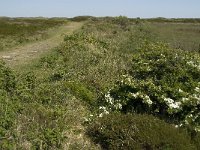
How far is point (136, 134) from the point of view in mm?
7309

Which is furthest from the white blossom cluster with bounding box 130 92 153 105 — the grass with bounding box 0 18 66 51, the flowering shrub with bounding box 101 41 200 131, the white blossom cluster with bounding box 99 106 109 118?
the grass with bounding box 0 18 66 51

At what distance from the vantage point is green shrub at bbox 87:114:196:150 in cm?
709

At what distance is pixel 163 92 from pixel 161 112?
17.6 inches

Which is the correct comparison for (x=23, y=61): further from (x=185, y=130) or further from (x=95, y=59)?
(x=185, y=130)

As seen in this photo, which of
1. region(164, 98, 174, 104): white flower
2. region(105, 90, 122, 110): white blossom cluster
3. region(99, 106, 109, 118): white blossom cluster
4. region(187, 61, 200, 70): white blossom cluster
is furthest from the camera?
region(187, 61, 200, 70): white blossom cluster

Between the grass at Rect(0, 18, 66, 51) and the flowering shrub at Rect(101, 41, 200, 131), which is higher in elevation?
the flowering shrub at Rect(101, 41, 200, 131)

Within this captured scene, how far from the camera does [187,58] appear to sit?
35.1ft

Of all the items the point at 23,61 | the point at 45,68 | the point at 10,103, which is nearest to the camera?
the point at 10,103

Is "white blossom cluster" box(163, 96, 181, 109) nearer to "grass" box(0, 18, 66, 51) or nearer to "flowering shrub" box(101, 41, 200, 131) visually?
"flowering shrub" box(101, 41, 200, 131)

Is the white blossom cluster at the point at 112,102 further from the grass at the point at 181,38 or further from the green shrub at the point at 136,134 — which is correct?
the grass at the point at 181,38

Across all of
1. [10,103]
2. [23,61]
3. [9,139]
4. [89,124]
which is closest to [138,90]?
[89,124]

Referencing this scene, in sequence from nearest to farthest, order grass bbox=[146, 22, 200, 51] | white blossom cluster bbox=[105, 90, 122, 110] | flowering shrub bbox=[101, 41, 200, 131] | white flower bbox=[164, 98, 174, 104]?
1. flowering shrub bbox=[101, 41, 200, 131]
2. white flower bbox=[164, 98, 174, 104]
3. white blossom cluster bbox=[105, 90, 122, 110]
4. grass bbox=[146, 22, 200, 51]

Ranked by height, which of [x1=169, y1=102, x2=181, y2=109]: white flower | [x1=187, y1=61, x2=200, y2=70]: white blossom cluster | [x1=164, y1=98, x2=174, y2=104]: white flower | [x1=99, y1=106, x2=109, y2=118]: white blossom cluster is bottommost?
[x1=99, y1=106, x2=109, y2=118]: white blossom cluster

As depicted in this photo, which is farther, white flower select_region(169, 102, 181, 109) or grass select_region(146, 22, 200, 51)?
grass select_region(146, 22, 200, 51)
